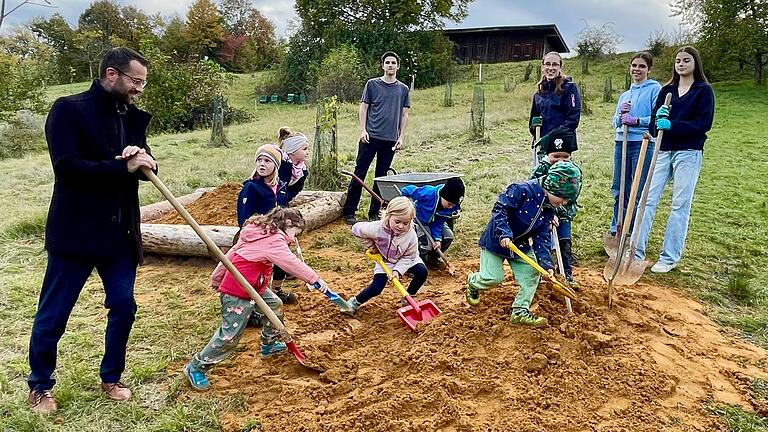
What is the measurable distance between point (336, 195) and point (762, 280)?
463 centimetres

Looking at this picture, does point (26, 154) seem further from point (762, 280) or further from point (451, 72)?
point (451, 72)

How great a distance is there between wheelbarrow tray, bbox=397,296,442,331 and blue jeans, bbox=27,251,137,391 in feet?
5.98

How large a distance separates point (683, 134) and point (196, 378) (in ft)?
14.0

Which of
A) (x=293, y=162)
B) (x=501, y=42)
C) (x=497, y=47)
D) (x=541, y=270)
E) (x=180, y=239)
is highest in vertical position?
(x=501, y=42)

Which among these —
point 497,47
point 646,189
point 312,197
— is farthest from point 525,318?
point 497,47

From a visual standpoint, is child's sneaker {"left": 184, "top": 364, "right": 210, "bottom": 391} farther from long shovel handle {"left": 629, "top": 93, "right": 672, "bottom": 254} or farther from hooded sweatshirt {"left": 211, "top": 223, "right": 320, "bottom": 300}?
long shovel handle {"left": 629, "top": 93, "right": 672, "bottom": 254}

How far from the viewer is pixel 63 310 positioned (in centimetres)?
306

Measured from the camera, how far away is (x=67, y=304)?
3066 mm

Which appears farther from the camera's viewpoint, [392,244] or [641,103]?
[641,103]

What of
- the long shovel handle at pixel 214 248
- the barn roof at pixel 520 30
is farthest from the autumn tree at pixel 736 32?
the long shovel handle at pixel 214 248

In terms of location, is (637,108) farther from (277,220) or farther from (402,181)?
(277,220)

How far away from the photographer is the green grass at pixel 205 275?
10.9 feet

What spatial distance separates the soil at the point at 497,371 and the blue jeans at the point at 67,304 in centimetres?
59

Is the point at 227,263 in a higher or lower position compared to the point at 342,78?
lower
